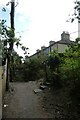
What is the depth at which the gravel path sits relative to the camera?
12969 mm

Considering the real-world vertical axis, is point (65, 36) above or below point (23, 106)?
above

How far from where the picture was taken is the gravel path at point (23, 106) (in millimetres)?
12969

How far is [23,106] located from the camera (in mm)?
14609

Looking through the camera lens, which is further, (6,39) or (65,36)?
(65,36)

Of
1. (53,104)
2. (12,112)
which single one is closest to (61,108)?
(53,104)

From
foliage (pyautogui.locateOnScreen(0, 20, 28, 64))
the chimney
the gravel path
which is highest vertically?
the chimney

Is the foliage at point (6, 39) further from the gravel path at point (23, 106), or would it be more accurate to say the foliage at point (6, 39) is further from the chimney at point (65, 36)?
the chimney at point (65, 36)

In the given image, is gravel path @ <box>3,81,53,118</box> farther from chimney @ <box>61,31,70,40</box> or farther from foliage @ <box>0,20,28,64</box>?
chimney @ <box>61,31,70,40</box>

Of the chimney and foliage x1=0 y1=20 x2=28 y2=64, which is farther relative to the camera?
the chimney

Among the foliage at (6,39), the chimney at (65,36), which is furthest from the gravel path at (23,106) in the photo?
the chimney at (65,36)

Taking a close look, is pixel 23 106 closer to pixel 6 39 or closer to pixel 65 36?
pixel 6 39

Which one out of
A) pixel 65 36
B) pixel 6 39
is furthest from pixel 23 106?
pixel 65 36

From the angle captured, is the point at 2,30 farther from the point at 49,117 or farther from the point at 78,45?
the point at 49,117

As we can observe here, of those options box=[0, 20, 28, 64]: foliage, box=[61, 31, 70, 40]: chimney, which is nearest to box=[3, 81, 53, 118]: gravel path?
box=[0, 20, 28, 64]: foliage
